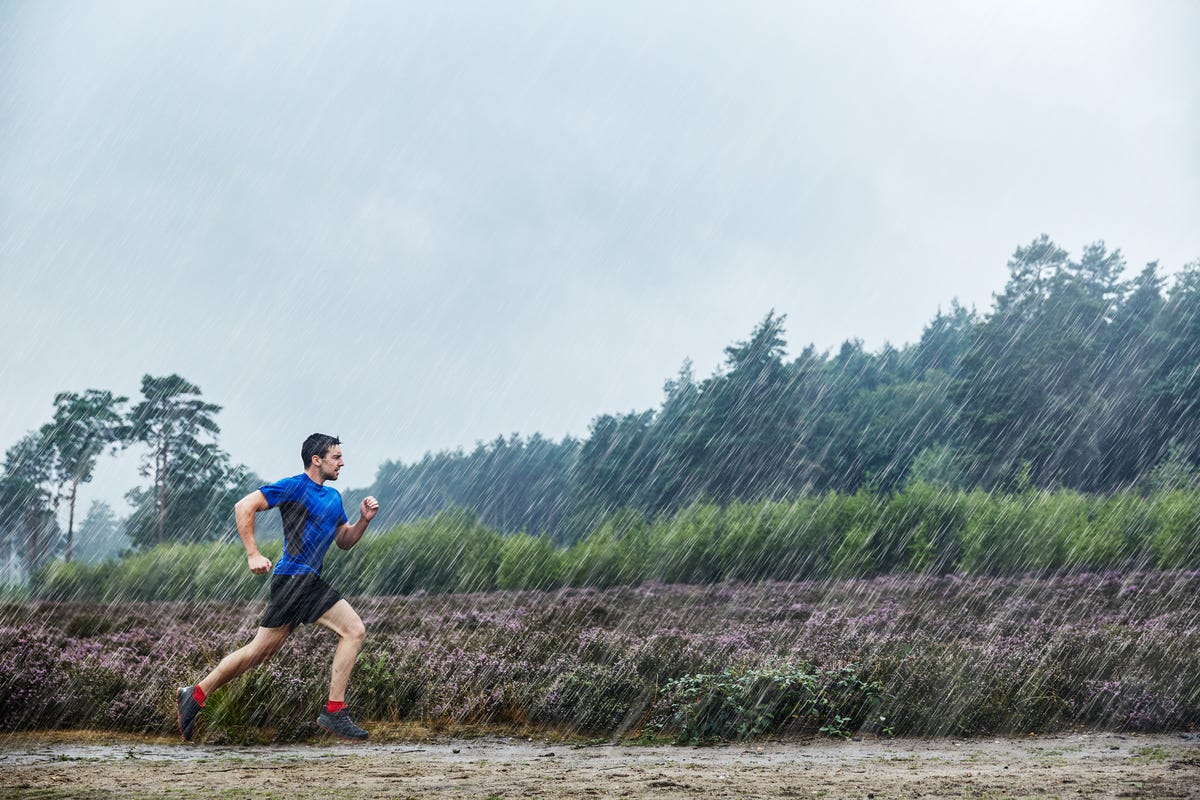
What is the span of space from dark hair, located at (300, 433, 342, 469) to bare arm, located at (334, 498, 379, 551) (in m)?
0.39

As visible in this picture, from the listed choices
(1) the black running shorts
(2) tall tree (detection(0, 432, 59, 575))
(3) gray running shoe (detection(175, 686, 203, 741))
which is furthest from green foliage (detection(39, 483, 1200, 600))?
(2) tall tree (detection(0, 432, 59, 575))

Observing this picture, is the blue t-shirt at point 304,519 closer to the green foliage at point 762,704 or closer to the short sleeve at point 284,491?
the short sleeve at point 284,491

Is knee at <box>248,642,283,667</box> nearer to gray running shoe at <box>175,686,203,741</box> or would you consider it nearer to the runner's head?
gray running shoe at <box>175,686,203,741</box>

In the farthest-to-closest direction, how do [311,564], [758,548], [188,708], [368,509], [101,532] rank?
[101,532] < [758,548] < [188,708] < [311,564] < [368,509]

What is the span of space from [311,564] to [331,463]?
625mm

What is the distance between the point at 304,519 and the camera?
6023mm

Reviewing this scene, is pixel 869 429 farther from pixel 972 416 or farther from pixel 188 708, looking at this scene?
pixel 188 708

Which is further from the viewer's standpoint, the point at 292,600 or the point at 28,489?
the point at 28,489

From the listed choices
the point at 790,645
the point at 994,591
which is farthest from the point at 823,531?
the point at 790,645

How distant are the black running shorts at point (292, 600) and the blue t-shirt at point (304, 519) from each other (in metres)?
0.05

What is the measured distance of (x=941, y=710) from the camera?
9.44 metres

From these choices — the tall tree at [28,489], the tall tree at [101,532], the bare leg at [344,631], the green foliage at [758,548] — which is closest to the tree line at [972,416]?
the green foliage at [758,548]

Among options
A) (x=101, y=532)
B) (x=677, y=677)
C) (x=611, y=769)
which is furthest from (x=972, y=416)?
(x=101, y=532)

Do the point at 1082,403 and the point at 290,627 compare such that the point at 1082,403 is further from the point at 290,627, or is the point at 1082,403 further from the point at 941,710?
the point at 290,627
